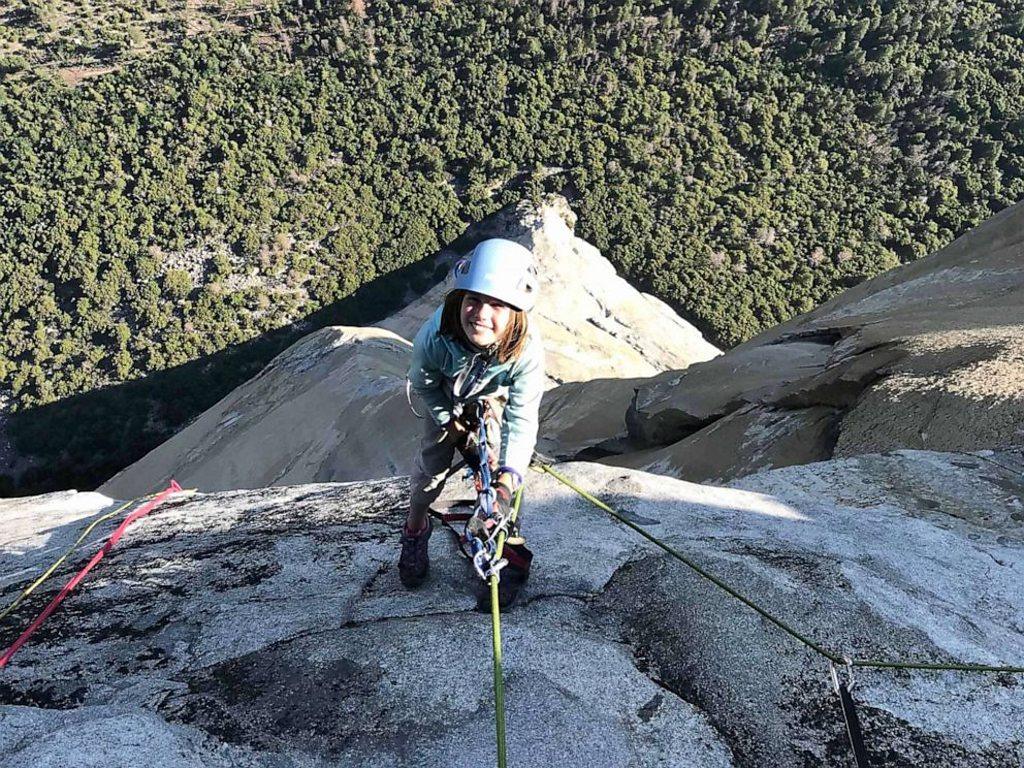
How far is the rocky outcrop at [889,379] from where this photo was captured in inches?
311

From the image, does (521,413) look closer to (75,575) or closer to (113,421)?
(75,575)

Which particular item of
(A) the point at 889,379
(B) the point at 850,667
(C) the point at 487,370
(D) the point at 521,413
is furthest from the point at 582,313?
(B) the point at 850,667

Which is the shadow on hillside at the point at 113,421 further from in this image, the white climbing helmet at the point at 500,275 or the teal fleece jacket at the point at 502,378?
the white climbing helmet at the point at 500,275

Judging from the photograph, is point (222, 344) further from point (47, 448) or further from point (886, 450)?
point (886, 450)

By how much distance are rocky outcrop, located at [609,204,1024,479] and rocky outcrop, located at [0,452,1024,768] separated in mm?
1635

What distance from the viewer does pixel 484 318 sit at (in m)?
3.67

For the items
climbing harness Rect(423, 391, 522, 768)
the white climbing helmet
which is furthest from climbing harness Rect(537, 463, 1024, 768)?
the white climbing helmet

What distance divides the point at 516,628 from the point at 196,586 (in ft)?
9.21

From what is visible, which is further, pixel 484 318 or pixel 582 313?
pixel 582 313

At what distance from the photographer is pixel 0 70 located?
48.7m

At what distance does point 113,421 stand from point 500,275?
4212cm

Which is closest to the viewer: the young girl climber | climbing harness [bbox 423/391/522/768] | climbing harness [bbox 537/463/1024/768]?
climbing harness [bbox 537/463/1024/768]

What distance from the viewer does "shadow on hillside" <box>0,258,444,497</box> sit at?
3741 centimetres

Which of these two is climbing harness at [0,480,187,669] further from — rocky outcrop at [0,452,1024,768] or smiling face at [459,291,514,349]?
smiling face at [459,291,514,349]
